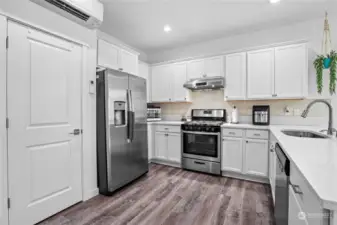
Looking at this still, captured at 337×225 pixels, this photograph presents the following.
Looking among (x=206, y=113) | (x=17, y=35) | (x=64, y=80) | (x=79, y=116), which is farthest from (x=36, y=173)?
(x=206, y=113)

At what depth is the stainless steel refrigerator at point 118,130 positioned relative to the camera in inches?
93.3

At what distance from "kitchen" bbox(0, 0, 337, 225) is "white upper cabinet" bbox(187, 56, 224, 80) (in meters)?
0.02

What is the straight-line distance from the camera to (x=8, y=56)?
1.59 metres

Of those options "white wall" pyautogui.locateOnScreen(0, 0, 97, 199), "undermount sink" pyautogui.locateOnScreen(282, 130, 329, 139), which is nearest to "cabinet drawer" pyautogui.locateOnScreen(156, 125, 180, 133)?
"white wall" pyautogui.locateOnScreen(0, 0, 97, 199)

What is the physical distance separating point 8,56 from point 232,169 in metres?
3.38

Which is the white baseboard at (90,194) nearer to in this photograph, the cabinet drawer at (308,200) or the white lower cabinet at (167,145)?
the white lower cabinet at (167,145)

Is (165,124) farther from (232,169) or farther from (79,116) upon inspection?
(79,116)

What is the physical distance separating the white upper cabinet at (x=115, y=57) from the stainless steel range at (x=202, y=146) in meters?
1.63

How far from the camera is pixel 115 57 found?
2.98 metres

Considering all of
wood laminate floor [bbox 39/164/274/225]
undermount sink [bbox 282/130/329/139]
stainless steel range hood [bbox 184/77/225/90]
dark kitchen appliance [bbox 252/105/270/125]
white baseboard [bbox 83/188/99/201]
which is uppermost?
stainless steel range hood [bbox 184/77/225/90]

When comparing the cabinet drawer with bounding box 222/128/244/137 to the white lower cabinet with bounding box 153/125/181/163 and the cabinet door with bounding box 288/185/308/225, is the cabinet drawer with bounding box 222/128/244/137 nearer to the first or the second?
the white lower cabinet with bounding box 153/125/181/163

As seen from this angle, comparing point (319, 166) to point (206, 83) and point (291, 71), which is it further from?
point (206, 83)

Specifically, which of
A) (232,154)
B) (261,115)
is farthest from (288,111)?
(232,154)

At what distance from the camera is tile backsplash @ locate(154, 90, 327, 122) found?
2.97 metres
